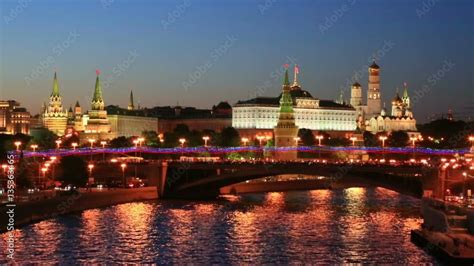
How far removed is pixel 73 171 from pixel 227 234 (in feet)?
105

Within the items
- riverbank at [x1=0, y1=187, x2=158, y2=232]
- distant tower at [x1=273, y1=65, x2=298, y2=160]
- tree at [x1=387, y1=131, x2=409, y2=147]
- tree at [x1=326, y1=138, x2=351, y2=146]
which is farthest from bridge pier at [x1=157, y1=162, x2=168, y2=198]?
tree at [x1=326, y1=138, x2=351, y2=146]

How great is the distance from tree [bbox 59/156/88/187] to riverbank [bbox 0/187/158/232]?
5.38m

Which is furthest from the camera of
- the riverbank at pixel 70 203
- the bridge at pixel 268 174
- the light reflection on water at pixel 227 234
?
the bridge at pixel 268 174

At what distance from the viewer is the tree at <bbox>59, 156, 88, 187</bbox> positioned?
8294 centimetres


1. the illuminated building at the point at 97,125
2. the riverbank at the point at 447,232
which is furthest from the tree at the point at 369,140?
the riverbank at the point at 447,232

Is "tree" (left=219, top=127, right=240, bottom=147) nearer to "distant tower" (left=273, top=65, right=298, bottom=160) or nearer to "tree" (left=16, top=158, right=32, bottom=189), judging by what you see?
"distant tower" (left=273, top=65, right=298, bottom=160)

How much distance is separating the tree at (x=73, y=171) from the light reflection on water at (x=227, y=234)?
8873 millimetres

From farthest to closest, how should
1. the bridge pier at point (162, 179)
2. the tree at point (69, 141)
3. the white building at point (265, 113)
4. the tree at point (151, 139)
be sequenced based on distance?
1. the white building at point (265, 113)
2. the tree at point (151, 139)
3. the tree at point (69, 141)
4. the bridge pier at point (162, 179)

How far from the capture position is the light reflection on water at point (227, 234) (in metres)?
46.7

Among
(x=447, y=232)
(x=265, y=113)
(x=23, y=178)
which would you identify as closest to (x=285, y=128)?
(x=265, y=113)

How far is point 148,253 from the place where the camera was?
4766 cm

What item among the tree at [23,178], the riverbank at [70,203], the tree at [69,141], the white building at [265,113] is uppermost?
the white building at [265,113]

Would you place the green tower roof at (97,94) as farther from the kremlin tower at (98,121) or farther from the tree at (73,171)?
the tree at (73,171)

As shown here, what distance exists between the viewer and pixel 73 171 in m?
84.6
